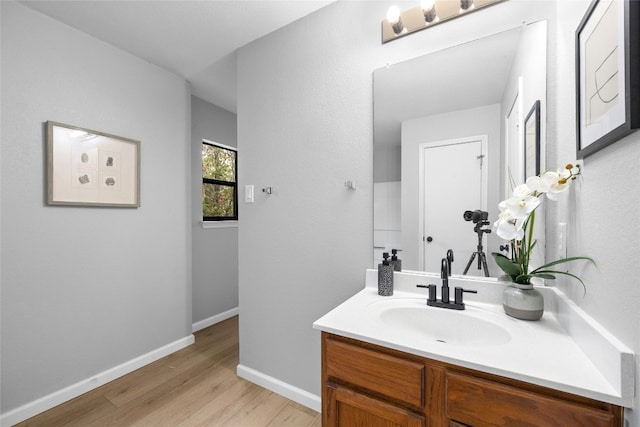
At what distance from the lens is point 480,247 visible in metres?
1.29

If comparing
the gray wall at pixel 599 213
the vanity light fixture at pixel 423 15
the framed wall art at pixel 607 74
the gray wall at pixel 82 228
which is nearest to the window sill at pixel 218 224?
the gray wall at pixel 82 228

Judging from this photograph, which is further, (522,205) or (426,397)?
(522,205)

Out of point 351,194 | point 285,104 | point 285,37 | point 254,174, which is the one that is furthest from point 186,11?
point 351,194

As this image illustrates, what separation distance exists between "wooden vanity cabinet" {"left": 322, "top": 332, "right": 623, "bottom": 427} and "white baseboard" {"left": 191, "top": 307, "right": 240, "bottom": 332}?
234cm

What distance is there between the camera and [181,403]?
71.6 inches

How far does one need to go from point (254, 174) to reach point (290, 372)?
1420 mm

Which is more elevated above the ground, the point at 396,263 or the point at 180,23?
the point at 180,23

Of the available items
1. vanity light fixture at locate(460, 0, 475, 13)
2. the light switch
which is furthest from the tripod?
the light switch

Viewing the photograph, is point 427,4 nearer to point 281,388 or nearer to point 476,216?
point 476,216

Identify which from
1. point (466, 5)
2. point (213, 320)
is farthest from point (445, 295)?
point (213, 320)

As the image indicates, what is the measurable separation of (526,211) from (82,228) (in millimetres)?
2609

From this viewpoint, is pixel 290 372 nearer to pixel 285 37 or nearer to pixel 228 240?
pixel 228 240

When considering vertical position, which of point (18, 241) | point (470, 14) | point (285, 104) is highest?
point (470, 14)

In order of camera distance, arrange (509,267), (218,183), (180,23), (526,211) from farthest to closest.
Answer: (218,183), (180,23), (509,267), (526,211)
